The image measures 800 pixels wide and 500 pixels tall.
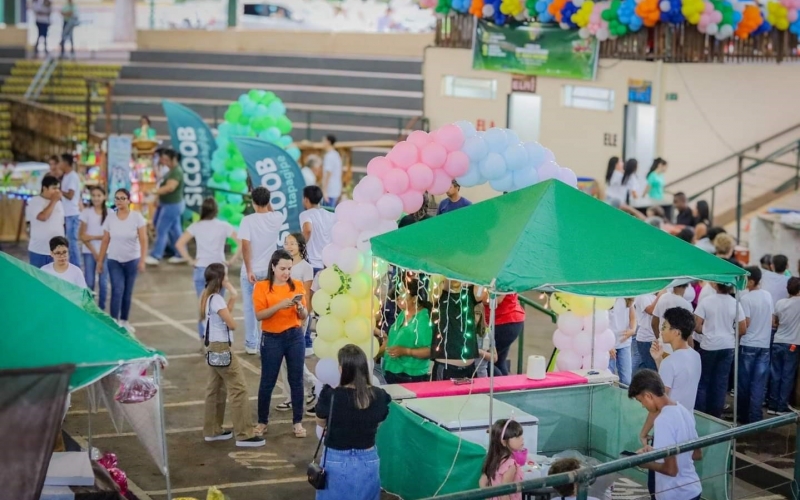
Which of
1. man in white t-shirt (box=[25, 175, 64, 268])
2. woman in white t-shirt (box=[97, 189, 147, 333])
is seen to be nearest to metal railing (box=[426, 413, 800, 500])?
woman in white t-shirt (box=[97, 189, 147, 333])

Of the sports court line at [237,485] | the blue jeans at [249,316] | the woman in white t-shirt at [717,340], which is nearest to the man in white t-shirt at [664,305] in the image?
the woman in white t-shirt at [717,340]

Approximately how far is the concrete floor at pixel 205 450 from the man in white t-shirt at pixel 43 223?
1530 millimetres

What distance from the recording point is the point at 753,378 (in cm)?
1062

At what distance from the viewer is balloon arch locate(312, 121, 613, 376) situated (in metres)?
9.09

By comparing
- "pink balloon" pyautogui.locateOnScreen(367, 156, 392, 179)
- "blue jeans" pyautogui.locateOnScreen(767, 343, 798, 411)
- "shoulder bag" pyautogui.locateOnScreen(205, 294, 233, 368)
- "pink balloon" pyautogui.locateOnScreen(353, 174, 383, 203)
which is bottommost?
"blue jeans" pyautogui.locateOnScreen(767, 343, 798, 411)

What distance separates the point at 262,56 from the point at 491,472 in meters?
22.5

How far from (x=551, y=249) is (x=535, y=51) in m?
13.3

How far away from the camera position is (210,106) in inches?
996

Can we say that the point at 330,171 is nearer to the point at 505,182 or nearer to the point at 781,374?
the point at 781,374

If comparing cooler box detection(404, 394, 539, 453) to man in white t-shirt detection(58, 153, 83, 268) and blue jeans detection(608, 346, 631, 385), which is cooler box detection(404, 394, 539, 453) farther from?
man in white t-shirt detection(58, 153, 83, 268)

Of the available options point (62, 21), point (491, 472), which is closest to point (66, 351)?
point (491, 472)

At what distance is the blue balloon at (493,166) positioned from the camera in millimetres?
9133

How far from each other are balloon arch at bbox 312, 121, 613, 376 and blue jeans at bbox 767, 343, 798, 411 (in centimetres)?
317

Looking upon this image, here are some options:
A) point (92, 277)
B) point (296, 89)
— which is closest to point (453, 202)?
point (92, 277)
